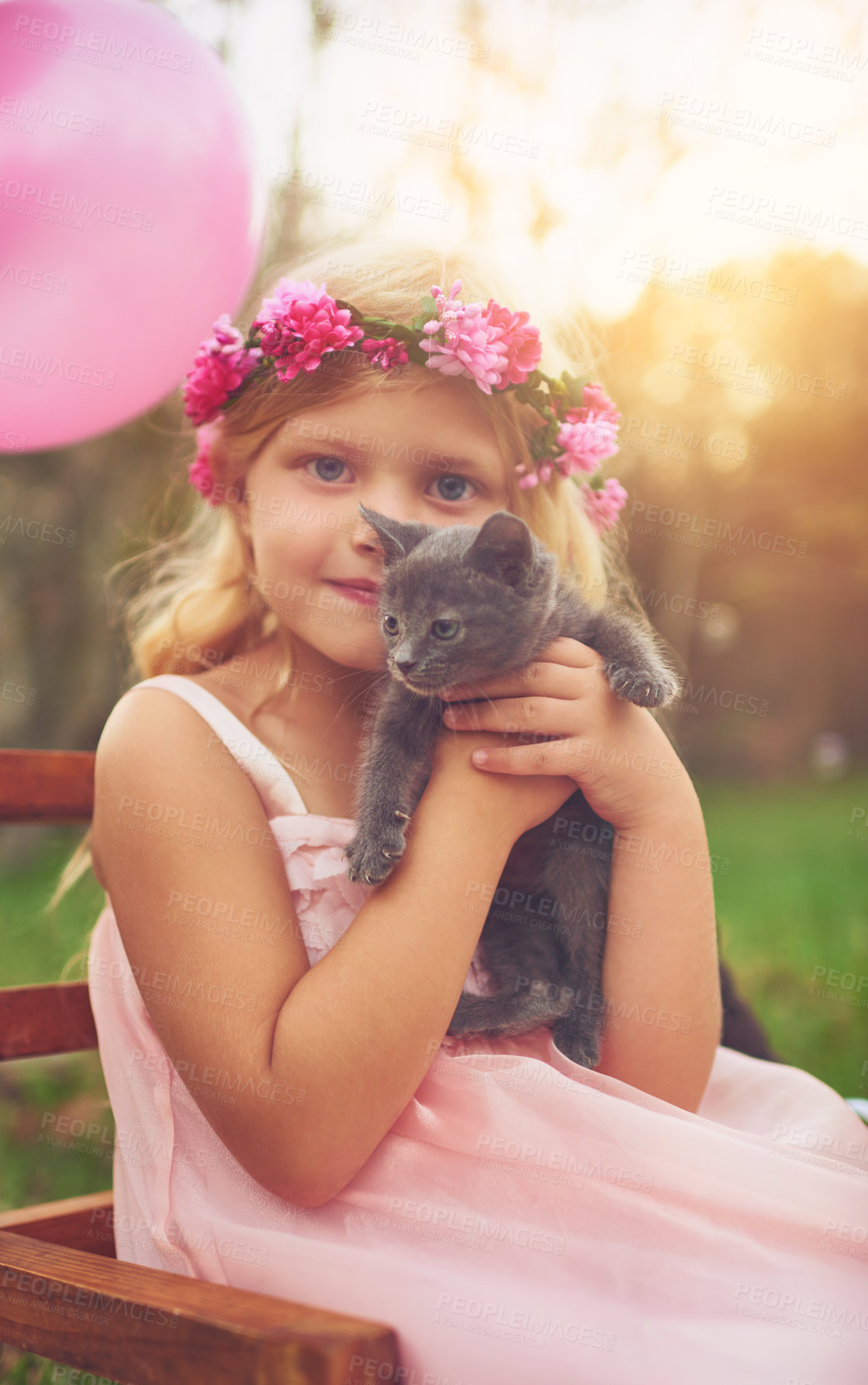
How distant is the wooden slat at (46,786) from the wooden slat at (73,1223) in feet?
2.11

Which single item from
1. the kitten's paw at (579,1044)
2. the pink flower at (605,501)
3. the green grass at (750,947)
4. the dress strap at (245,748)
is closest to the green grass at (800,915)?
the green grass at (750,947)

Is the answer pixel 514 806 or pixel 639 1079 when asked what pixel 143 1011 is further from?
pixel 639 1079

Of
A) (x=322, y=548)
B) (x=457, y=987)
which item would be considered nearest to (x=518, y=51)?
(x=322, y=548)

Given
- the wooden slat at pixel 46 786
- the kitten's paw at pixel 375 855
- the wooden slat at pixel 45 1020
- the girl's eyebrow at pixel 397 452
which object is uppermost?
the girl's eyebrow at pixel 397 452

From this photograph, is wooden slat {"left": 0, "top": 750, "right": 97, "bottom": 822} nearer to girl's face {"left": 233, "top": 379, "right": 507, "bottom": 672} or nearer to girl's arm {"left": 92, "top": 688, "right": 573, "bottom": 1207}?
girl's arm {"left": 92, "top": 688, "right": 573, "bottom": 1207}

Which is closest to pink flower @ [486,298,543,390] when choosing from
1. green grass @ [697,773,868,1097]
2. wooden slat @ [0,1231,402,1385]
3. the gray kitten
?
the gray kitten

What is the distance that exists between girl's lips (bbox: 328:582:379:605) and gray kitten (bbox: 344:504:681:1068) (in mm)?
79

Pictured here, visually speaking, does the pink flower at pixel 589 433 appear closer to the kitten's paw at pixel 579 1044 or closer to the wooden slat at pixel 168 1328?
the kitten's paw at pixel 579 1044

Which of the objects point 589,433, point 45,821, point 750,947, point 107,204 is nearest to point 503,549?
point 589,433

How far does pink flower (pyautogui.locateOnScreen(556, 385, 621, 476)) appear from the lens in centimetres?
147

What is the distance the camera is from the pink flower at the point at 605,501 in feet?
5.19

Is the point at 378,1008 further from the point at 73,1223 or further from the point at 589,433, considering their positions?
the point at 589,433

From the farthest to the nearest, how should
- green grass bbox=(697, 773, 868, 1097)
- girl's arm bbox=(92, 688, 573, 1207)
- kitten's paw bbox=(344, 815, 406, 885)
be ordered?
green grass bbox=(697, 773, 868, 1097)
kitten's paw bbox=(344, 815, 406, 885)
girl's arm bbox=(92, 688, 573, 1207)

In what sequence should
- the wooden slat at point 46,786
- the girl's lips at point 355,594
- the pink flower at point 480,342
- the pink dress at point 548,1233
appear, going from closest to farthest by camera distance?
1. the pink dress at point 548,1233
2. the pink flower at point 480,342
3. the girl's lips at point 355,594
4. the wooden slat at point 46,786
